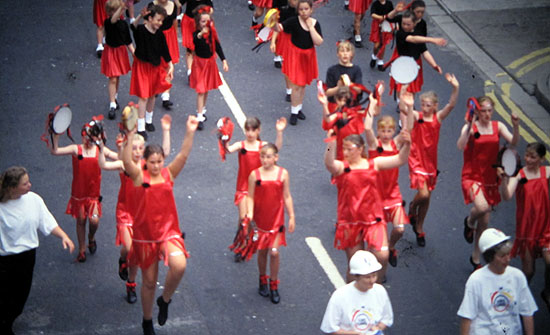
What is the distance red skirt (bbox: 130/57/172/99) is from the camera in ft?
44.1

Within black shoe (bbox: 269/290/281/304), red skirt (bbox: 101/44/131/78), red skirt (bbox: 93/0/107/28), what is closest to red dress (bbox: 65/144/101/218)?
black shoe (bbox: 269/290/281/304)

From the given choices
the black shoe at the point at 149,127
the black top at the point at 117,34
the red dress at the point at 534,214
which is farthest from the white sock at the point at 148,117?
the red dress at the point at 534,214

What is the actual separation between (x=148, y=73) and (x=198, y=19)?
112cm

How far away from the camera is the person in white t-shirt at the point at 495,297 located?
8.20 meters

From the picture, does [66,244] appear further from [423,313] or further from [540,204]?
[540,204]

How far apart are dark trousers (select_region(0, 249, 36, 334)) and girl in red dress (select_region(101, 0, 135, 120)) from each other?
5220 millimetres

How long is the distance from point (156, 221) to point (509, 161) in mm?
3870

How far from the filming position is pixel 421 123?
11.2 m

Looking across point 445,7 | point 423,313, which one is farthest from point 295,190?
point 445,7

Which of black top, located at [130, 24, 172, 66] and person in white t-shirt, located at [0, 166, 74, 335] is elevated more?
black top, located at [130, 24, 172, 66]

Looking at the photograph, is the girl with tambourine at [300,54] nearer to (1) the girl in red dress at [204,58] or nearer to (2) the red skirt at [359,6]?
(1) the girl in red dress at [204,58]

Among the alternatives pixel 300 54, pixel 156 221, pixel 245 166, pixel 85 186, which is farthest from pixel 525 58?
pixel 156 221

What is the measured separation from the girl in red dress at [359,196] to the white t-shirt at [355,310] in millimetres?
1575

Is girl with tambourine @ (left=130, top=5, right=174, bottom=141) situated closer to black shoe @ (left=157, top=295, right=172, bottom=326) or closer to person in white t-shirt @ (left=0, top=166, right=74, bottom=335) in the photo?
person in white t-shirt @ (left=0, top=166, right=74, bottom=335)
